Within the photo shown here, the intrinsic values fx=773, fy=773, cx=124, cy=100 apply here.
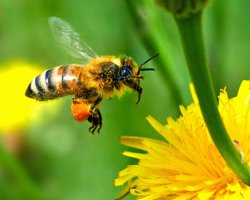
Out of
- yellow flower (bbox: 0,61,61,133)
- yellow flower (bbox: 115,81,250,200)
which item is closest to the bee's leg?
yellow flower (bbox: 115,81,250,200)

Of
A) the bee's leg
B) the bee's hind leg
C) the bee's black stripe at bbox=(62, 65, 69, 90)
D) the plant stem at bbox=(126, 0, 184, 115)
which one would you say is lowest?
the bee's hind leg

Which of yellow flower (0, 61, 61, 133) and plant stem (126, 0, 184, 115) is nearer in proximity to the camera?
plant stem (126, 0, 184, 115)

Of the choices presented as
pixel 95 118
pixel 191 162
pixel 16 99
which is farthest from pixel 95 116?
pixel 16 99

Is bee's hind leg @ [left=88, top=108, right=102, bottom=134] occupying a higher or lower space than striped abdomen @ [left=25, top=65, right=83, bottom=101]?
lower

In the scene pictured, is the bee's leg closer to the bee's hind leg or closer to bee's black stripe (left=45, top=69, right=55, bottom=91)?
the bee's hind leg

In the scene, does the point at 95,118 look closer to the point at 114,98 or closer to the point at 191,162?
the point at 191,162

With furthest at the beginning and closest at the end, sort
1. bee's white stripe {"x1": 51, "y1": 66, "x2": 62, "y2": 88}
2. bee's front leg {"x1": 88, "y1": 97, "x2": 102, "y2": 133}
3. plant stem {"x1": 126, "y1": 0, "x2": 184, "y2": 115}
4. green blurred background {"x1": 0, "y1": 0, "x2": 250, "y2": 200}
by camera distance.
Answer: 1. green blurred background {"x1": 0, "y1": 0, "x2": 250, "y2": 200}
2. plant stem {"x1": 126, "y1": 0, "x2": 184, "y2": 115}
3. bee's white stripe {"x1": 51, "y1": 66, "x2": 62, "y2": 88}
4. bee's front leg {"x1": 88, "y1": 97, "x2": 102, "y2": 133}

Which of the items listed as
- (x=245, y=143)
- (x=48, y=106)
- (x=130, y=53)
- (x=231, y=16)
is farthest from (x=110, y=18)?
(x=245, y=143)

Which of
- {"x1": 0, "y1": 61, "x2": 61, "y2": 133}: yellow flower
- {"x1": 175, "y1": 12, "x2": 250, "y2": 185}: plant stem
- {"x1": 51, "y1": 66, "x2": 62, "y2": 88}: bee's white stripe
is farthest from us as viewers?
{"x1": 0, "y1": 61, "x2": 61, "y2": 133}: yellow flower
